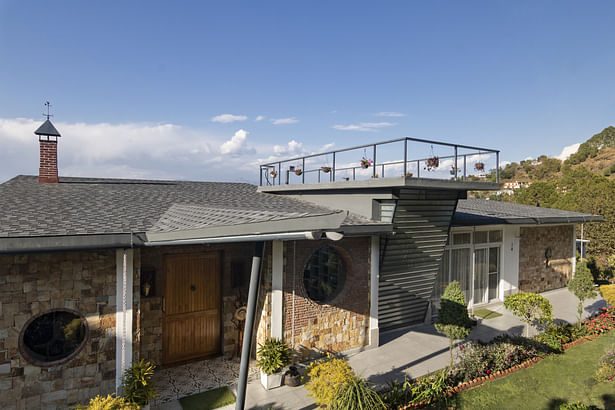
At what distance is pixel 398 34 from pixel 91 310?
1445 cm

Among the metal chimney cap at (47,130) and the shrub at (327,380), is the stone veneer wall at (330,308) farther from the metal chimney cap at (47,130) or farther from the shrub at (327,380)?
the metal chimney cap at (47,130)

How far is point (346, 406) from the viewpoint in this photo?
493 cm

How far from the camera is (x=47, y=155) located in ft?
31.3

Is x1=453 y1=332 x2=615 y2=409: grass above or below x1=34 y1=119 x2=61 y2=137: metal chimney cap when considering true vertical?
below

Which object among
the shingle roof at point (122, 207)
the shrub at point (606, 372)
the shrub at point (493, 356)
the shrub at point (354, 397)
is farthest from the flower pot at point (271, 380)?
the shrub at point (606, 372)

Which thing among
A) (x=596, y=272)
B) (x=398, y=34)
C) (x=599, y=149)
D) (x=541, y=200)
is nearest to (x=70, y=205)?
(x=398, y=34)

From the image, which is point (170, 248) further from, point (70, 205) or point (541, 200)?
point (541, 200)

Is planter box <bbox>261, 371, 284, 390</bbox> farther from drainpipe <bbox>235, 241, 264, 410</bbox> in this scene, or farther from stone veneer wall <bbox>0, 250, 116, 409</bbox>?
stone veneer wall <bbox>0, 250, 116, 409</bbox>

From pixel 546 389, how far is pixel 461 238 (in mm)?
5477

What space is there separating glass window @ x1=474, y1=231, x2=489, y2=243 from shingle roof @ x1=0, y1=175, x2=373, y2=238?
21.2 feet

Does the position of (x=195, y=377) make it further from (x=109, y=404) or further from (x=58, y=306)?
(x=58, y=306)

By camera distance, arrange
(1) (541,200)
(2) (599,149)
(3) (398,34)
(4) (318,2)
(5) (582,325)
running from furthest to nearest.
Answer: (2) (599,149) < (1) (541,200) < (3) (398,34) < (4) (318,2) < (5) (582,325)

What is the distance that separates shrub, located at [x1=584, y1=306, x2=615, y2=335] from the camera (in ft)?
33.1

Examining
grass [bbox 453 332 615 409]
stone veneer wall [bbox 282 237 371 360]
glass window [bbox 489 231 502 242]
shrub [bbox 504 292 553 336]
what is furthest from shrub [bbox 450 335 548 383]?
glass window [bbox 489 231 502 242]
